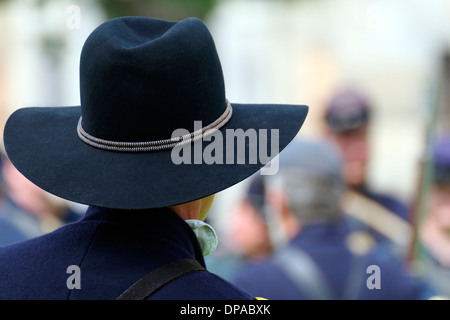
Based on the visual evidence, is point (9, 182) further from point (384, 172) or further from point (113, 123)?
point (384, 172)

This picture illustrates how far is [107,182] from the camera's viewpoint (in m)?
1.97

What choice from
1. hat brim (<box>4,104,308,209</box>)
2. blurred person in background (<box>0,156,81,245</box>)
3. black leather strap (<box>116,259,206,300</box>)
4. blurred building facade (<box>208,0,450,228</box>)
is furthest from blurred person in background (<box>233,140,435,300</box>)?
blurred building facade (<box>208,0,450,228</box>)

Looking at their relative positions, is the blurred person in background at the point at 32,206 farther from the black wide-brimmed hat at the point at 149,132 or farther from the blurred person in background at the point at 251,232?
the black wide-brimmed hat at the point at 149,132

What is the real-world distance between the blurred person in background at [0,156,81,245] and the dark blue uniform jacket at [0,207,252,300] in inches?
139

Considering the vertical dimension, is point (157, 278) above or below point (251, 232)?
above

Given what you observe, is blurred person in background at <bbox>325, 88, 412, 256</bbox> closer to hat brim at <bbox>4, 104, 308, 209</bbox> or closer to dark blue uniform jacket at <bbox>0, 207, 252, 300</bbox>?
hat brim at <bbox>4, 104, 308, 209</bbox>

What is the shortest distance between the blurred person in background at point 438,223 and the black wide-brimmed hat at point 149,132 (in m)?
2.60

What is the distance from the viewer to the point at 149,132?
2.02 metres

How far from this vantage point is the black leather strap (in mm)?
1842

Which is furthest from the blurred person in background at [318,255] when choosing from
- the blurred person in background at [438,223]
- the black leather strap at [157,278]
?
the black leather strap at [157,278]

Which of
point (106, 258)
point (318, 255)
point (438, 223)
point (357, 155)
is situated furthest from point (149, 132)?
point (357, 155)

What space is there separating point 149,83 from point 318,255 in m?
1.74

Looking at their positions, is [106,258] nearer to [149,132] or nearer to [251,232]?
[149,132]

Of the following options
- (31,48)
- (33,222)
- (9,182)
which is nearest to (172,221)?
(33,222)
